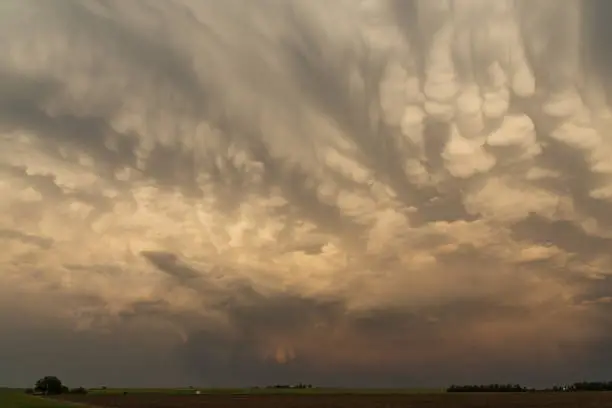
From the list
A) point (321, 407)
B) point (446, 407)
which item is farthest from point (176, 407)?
point (446, 407)

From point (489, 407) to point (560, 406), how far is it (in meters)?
11.6

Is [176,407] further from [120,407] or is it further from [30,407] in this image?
[30,407]

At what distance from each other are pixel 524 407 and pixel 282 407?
42.9 metres

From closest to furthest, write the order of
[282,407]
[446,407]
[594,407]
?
[594,407] < [446,407] < [282,407]

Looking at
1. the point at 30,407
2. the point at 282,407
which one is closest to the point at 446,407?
the point at 282,407

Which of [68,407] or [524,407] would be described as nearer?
[524,407]

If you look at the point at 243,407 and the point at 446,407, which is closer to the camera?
the point at 446,407

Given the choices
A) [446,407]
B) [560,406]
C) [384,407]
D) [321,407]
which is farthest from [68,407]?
[560,406]

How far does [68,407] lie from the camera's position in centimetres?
12194

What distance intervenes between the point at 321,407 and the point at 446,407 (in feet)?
72.7

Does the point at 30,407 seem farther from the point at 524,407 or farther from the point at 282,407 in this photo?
the point at 524,407

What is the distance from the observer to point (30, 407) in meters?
118

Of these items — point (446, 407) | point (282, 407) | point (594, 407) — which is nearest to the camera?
point (594, 407)

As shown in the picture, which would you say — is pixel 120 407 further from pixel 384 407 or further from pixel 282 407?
pixel 384 407
